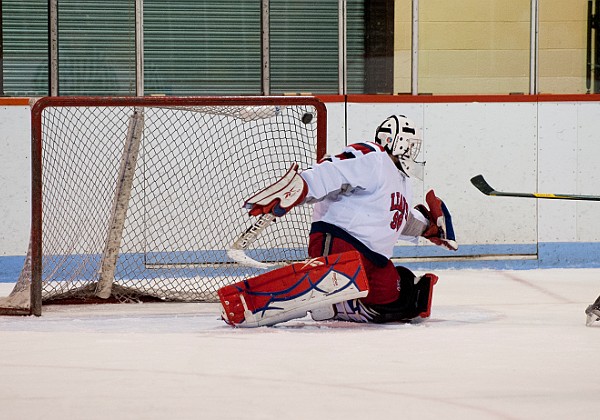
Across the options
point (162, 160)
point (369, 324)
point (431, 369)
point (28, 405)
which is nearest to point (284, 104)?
point (369, 324)

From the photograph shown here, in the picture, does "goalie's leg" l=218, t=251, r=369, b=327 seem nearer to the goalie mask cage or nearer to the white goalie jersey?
the white goalie jersey

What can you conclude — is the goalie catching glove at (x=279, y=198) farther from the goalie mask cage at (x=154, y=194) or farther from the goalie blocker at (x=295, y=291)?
the goalie mask cage at (x=154, y=194)

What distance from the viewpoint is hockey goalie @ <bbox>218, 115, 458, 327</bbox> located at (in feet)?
14.4

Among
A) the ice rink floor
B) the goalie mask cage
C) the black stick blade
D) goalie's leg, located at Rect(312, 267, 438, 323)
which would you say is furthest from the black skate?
the goalie mask cage

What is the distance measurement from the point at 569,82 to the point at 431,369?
4129 mm

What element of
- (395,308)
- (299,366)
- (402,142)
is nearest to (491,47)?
(402,142)

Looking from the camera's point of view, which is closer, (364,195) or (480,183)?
(364,195)

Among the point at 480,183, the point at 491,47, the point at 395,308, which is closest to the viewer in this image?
the point at 395,308

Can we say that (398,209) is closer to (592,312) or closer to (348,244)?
(348,244)

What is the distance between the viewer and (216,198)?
253 inches

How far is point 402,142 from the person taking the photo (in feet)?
15.2

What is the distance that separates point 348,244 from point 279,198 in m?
0.35

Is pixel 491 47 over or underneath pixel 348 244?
over

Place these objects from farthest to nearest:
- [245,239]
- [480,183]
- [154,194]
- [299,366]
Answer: [154,194] < [480,183] < [245,239] < [299,366]
